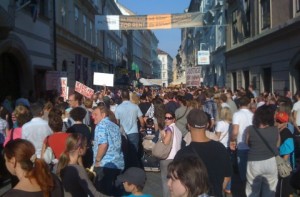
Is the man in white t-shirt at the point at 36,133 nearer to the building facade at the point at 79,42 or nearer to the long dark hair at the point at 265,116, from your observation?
the long dark hair at the point at 265,116

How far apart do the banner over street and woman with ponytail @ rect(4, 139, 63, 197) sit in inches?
990

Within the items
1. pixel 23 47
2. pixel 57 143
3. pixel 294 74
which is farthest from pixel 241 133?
pixel 23 47

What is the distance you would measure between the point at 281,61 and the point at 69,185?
16.6 meters

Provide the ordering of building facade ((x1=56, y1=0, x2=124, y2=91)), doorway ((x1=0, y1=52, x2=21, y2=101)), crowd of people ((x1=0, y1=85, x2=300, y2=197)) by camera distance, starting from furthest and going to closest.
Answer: building facade ((x1=56, y1=0, x2=124, y2=91)) → doorway ((x1=0, y1=52, x2=21, y2=101)) → crowd of people ((x1=0, y1=85, x2=300, y2=197))

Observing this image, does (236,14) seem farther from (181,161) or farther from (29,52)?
(181,161)

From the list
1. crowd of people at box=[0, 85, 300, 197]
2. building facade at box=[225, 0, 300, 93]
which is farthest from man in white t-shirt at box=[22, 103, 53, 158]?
building facade at box=[225, 0, 300, 93]

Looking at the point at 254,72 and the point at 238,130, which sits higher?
the point at 254,72

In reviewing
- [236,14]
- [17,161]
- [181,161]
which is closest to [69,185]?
[17,161]

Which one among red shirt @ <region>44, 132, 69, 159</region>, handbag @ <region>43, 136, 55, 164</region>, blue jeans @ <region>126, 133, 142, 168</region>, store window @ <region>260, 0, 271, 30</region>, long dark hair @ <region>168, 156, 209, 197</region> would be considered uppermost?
store window @ <region>260, 0, 271, 30</region>

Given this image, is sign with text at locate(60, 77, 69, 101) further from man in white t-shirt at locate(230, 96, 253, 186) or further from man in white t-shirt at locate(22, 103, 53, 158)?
man in white t-shirt at locate(22, 103, 53, 158)

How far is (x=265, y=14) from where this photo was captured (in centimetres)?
2297

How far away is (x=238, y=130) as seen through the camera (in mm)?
8148

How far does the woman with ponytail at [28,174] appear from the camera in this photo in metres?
3.74

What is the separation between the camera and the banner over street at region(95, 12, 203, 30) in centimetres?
2877
